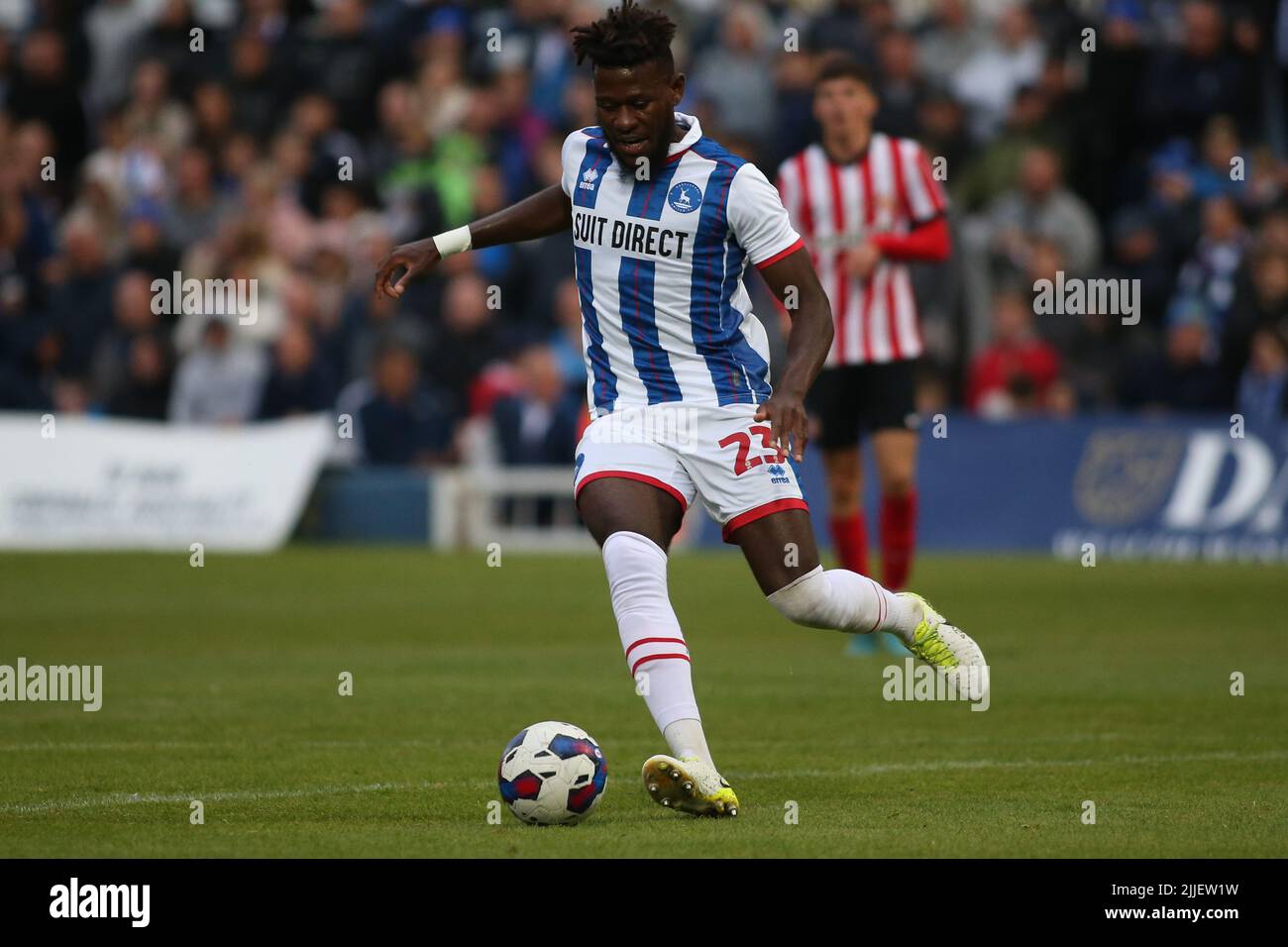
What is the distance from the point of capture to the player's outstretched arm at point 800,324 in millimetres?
6512

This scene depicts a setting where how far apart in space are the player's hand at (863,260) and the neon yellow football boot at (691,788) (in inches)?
190

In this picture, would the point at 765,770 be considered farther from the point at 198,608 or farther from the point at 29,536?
the point at 29,536

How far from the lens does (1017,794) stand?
22.5 ft

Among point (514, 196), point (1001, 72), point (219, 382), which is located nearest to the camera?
point (219, 382)

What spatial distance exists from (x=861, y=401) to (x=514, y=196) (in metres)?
10.7

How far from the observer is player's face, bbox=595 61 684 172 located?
6.61 meters

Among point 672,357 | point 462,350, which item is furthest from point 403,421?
point 672,357

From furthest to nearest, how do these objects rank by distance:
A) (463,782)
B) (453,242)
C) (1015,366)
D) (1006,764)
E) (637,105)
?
(1015,366) < (1006,764) < (453,242) < (463,782) < (637,105)

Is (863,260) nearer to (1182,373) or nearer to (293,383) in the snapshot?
(1182,373)

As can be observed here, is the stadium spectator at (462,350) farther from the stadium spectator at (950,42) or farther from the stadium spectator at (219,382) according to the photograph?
the stadium spectator at (950,42)

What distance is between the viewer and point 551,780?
6.33 m

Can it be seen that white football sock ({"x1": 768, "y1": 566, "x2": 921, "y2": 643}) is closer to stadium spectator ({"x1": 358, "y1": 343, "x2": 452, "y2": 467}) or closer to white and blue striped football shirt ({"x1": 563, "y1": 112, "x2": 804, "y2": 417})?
Result: white and blue striped football shirt ({"x1": 563, "y1": 112, "x2": 804, "y2": 417})

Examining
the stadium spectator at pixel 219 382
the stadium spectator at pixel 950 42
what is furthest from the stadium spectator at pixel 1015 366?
the stadium spectator at pixel 219 382
